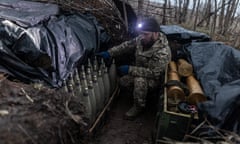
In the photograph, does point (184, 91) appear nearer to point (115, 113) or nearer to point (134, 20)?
point (115, 113)

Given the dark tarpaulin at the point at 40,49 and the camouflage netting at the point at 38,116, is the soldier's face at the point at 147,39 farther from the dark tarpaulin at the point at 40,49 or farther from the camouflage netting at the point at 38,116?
the camouflage netting at the point at 38,116

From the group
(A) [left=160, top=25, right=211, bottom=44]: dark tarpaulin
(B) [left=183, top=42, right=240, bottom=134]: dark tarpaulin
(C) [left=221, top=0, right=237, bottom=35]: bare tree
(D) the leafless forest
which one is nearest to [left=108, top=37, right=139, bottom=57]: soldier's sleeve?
(A) [left=160, top=25, right=211, bottom=44]: dark tarpaulin

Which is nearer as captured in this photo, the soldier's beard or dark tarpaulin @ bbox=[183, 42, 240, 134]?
dark tarpaulin @ bbox=[183, 42, 240, 134]

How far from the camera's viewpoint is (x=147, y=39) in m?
3.99

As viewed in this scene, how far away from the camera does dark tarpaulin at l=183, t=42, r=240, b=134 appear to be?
2436 millimetres

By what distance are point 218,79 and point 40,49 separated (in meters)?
1.85

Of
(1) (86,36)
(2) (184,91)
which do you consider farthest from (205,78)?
(1) (86,36)

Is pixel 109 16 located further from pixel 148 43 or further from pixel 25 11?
pixel 25 11

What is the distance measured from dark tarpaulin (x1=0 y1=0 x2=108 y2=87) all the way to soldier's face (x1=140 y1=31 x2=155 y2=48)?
813 millimetres

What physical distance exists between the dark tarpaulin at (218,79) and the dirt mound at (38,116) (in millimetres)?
1124

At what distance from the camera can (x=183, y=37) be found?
4.50m

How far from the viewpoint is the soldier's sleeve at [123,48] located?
4.30 meters

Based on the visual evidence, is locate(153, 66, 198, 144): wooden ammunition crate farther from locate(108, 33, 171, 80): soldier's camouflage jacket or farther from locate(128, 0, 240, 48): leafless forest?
locate(128, 0, 240, 48): leafless forest

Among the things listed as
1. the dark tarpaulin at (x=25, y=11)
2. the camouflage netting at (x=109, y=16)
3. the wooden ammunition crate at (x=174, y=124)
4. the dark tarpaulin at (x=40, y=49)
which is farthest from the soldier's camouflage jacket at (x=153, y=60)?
the dark tarpaulin at (x=25, y=11)
